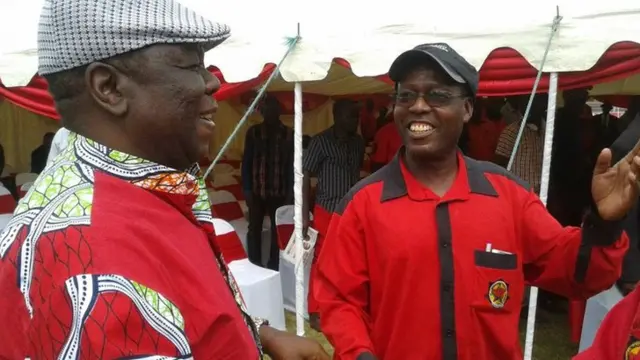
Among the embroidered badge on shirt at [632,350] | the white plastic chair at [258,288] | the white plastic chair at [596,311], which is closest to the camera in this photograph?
the embroidered badge on shirt at [632,350]

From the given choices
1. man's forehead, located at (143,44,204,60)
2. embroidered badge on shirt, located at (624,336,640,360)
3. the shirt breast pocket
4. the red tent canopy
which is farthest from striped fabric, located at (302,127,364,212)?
man's forehead, located at (143,44,204,60)

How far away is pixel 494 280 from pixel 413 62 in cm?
64

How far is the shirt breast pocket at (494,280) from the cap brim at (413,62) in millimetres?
487

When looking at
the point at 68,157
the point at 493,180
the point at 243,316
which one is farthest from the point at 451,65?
the point at 68,157

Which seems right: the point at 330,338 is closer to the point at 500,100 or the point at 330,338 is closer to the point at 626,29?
the point at 626,29

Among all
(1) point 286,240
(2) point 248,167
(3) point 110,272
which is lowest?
(1) point 286,240

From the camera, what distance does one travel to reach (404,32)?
3.24 meters

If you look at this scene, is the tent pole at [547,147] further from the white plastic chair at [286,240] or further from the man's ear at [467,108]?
the white plastic chair at [286,240]

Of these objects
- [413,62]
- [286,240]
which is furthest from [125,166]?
[286,240]

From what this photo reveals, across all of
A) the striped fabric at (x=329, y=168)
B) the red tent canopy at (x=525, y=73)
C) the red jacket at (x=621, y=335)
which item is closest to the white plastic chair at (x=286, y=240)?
the striped fabric at (x=329, y=168)

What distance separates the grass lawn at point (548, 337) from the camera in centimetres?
400

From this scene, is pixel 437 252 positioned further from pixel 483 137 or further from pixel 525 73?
pixel 483 137

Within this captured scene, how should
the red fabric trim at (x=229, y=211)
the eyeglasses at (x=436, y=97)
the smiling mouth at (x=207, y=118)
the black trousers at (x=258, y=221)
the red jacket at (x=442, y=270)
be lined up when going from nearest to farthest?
the smiling mouth at (x=207, y=118) < the red jacket at (x=442, y=270) < the eyeglasses at (x=436, y=97) < the black trousers at (x=258, y=221) < the red fabric trim at (x=229, y=211)

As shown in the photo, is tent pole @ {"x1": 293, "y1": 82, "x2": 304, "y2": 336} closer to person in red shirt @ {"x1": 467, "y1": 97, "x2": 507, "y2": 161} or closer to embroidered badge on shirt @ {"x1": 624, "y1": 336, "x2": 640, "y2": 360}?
embroidered badge on shirt @ {"x1": 624, "y1": 336, "x2": 640, "y2": 360}
